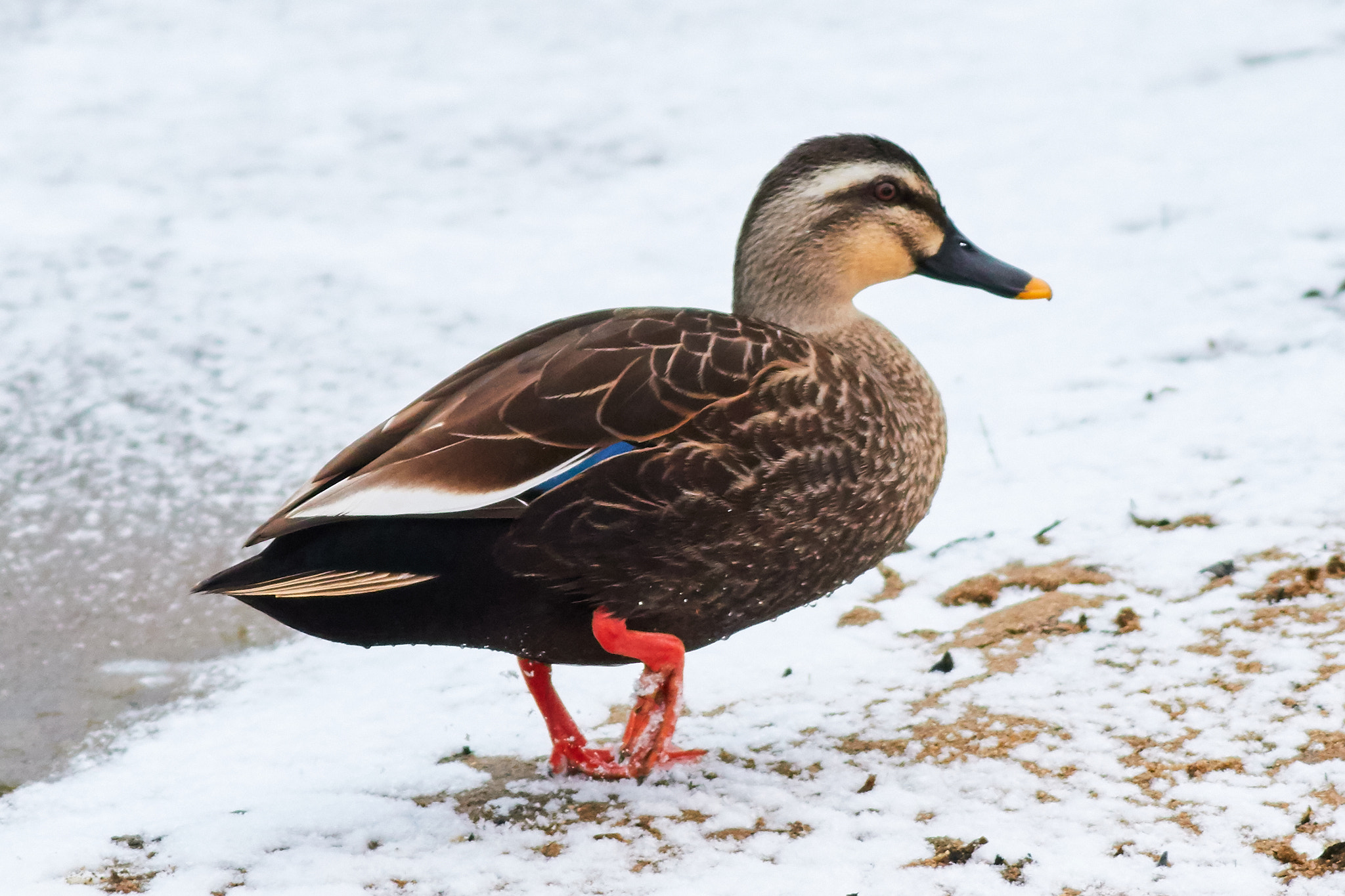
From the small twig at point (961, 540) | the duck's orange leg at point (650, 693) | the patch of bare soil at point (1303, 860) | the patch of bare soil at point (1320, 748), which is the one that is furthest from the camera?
the small twig at point (961, 540)

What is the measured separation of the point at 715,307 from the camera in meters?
6.65

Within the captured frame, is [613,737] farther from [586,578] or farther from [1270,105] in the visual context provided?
[1270,105]

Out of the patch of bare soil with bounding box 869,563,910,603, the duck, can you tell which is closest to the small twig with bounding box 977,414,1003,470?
the patch of bare soil with bounding box 869,563,910,603

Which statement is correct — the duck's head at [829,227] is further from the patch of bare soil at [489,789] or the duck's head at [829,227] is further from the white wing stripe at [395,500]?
the patch of bare soil at [489,789]

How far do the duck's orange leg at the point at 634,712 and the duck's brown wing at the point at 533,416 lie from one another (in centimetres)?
41

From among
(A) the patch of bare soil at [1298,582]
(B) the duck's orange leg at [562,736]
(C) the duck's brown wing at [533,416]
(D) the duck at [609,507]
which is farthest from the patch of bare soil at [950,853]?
(A) the patch of bare soil at [1298,582]

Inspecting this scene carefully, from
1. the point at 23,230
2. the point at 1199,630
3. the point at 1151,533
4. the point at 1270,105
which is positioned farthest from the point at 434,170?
the point at 1199,630

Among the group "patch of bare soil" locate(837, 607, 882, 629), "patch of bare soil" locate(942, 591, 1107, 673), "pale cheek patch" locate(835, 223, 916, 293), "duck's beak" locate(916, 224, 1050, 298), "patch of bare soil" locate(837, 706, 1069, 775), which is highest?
"pale cheek patch" locate(835, 223, 916, 293)

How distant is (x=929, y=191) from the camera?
387 cm

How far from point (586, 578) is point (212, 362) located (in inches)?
144

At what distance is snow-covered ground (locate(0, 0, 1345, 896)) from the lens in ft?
10.1

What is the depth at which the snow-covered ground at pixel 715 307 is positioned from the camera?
3.07 m

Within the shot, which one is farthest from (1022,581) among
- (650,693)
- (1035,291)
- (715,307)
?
(715,307)

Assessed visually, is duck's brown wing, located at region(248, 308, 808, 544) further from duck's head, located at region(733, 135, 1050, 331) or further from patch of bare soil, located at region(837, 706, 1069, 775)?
patch of bare soil, located at region(837, 706, 1069, 775)
